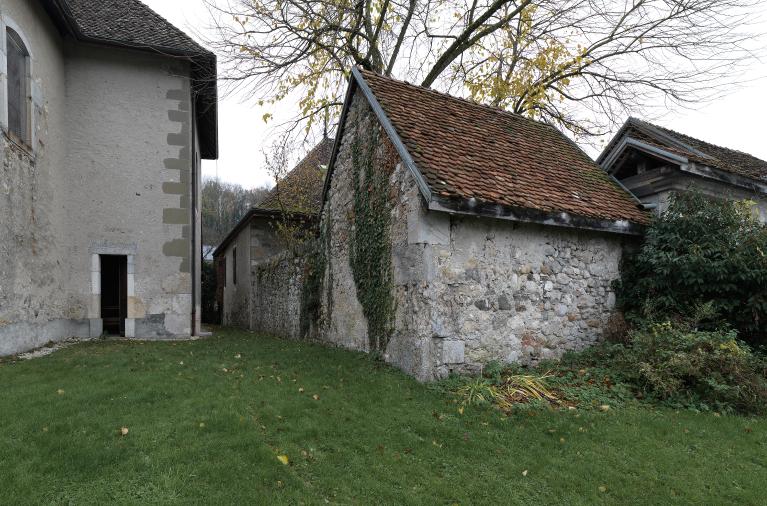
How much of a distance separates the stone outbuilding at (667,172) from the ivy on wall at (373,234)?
5.46 metres

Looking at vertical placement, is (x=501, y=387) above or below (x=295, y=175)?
below

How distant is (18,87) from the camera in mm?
7840

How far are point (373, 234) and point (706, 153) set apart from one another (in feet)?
28.9

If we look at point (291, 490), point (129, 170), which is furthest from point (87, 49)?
point (291, 490)

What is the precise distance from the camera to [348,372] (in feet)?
22.2

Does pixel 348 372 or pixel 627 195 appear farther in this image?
pixel 627 195

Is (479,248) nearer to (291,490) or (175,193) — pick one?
(291,490)

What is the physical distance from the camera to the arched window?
24.6ft

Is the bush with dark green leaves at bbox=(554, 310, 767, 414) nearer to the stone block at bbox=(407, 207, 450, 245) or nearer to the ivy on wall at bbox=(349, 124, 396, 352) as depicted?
the stone block at bbox=(407, 207, 450, 245)

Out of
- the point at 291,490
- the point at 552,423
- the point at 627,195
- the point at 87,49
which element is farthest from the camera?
the point at 87,49

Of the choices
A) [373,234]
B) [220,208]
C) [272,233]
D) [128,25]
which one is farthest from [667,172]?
[220,208]

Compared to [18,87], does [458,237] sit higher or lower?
lower

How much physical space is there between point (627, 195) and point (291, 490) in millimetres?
8464

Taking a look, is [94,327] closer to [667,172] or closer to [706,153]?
[667,172]
